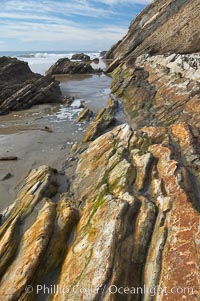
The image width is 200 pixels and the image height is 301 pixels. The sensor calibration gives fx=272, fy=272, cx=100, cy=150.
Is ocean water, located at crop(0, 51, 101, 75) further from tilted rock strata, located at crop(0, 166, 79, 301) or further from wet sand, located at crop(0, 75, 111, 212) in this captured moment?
tilted rock strata, located at crop(0, 166, 79, 301)

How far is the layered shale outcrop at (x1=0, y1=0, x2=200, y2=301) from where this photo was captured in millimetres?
5492

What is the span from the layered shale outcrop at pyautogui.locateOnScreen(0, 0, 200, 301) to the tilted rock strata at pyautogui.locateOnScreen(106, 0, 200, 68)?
23505 mm

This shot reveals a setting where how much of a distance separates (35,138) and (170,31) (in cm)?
2757

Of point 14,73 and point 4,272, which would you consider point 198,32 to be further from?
point 4,272

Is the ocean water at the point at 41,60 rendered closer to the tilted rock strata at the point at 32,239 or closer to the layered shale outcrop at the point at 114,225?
the layered shale outcrop at the point at 114,225

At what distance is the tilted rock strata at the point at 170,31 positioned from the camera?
30267 millimetres

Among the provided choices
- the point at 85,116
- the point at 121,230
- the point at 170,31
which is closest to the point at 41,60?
the point at 170,31

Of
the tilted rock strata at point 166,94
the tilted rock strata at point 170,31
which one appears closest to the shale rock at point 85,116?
the tilted rock strata at point 166,94

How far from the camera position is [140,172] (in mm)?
8422

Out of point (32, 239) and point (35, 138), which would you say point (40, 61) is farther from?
point (32, 239)

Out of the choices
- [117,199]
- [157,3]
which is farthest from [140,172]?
[157,3]

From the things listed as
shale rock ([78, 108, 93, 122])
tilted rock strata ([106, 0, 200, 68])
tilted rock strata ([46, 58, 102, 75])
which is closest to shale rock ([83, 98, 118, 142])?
shale rock ([78, 108, 93, 122])

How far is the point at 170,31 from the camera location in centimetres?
3531

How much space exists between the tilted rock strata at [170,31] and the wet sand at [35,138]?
12.8m
